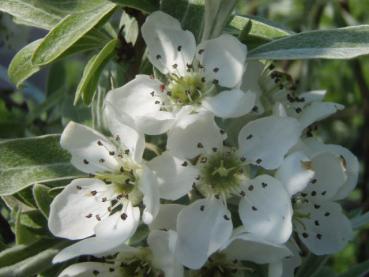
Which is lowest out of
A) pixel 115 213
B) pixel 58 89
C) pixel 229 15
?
pixel 58 89

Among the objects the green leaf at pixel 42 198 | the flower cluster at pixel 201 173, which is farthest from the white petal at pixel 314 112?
the green leaf at pixel 42 198

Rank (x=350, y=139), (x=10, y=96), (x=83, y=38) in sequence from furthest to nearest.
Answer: (x=350, y=139) < (x=10, y=96) < (x=83, y=38)

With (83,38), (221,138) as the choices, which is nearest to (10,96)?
(83,38)

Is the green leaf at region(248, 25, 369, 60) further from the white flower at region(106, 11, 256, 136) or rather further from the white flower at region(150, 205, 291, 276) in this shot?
the white flower at region(150, 205, 291, 276)

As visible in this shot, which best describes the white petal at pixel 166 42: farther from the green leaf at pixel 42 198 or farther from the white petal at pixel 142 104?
the green leaf at pixel 42 198

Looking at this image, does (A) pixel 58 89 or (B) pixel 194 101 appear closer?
(B) pixel 194 101

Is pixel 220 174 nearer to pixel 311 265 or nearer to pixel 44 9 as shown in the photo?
pixel 311 265

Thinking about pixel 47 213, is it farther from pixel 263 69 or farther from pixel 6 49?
pixel 6 49
